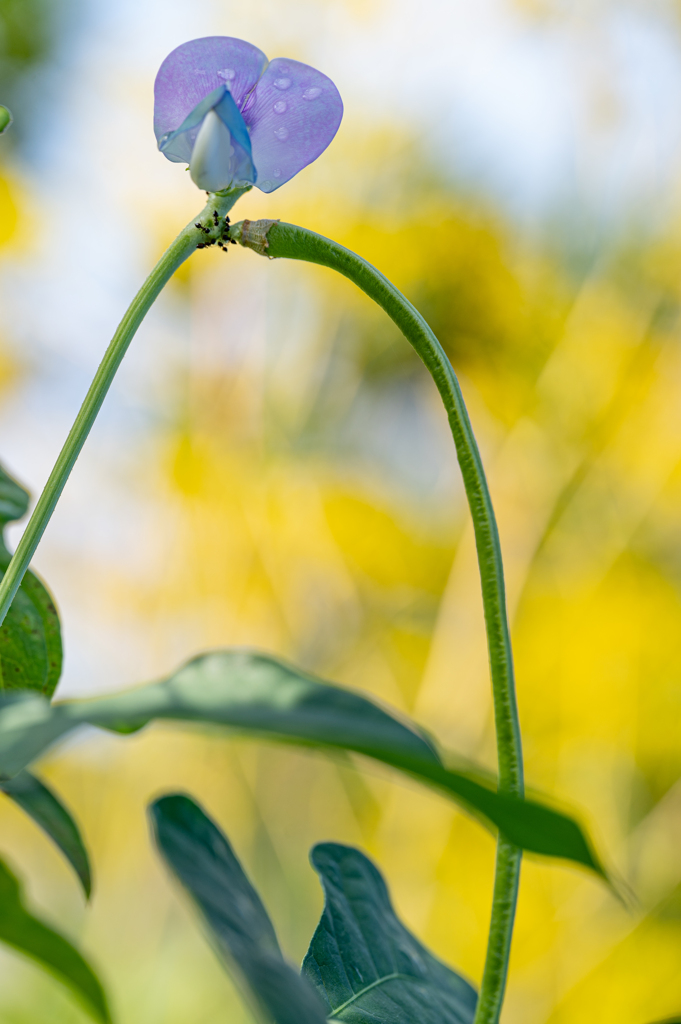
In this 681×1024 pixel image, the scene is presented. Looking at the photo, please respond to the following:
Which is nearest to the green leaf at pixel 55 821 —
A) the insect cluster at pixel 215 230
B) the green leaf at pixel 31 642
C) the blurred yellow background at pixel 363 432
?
the green leaf at pixel 31 642

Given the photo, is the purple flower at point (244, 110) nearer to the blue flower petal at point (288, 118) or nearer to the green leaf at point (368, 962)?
the blue flower petal at point (288, 118)

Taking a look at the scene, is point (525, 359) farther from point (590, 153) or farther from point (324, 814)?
point (324, 814)

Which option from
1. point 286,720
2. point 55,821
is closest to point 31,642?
point 55,821

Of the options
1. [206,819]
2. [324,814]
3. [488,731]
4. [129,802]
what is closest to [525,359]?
[488,731]

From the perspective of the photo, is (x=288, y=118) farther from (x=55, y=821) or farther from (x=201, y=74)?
(x=55, y=821)

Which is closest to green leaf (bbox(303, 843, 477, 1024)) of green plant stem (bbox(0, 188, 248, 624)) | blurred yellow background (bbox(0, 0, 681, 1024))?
green plant stem (bbox(0, 188, 248, 624))
